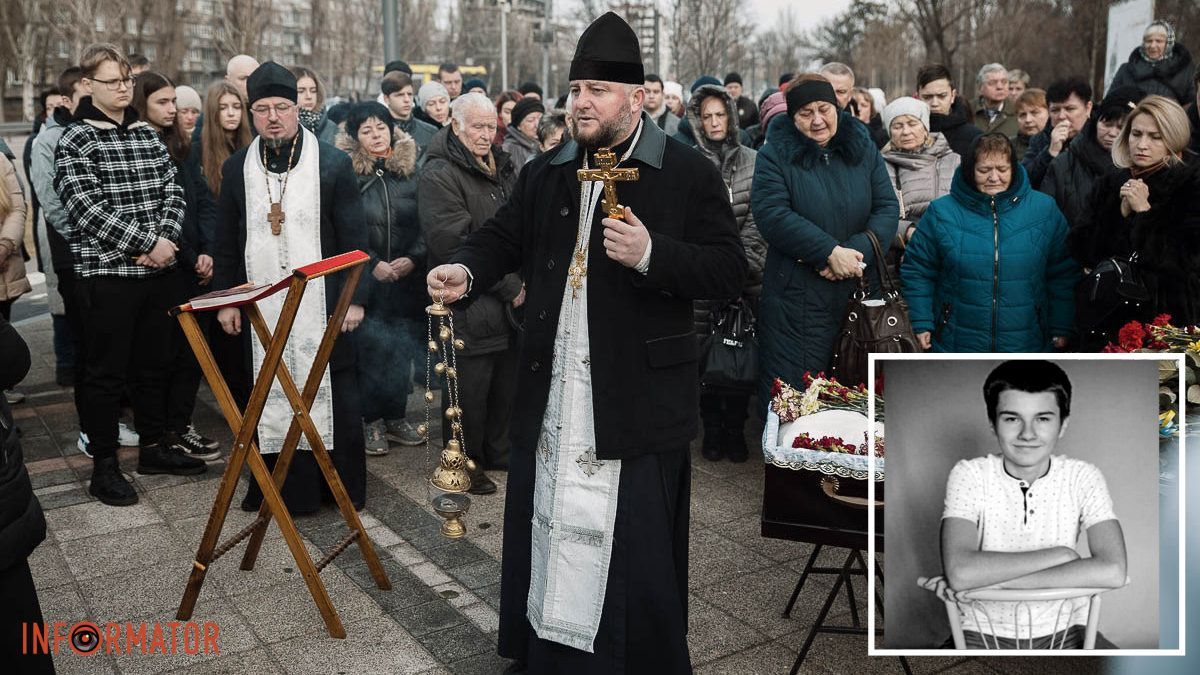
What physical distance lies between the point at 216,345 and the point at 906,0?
26.7m

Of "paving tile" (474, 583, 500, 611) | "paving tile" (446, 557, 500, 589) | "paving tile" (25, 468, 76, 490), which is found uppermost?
"paving tile" (25, 468, 76, 490)

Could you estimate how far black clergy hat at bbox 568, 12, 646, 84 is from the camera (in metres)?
3.13

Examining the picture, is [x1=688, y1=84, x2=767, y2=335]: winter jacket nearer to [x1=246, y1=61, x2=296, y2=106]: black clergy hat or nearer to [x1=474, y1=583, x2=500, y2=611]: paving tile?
[x1=474, y1=583, x2=500, y2=611]: paving tile

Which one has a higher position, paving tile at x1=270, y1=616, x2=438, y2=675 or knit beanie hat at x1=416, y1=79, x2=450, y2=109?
knit beanie hat at x1=416, y1=79, x2=450, y2=109

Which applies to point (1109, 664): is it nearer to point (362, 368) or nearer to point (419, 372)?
point (362, 368)

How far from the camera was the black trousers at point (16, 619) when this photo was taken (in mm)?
2945

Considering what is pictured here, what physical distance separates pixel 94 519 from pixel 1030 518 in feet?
14.9

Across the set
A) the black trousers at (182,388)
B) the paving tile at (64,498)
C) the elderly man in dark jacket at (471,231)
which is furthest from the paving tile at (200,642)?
the black trousers at (182,388)

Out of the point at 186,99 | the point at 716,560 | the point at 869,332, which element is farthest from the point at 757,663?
the point at 186,99

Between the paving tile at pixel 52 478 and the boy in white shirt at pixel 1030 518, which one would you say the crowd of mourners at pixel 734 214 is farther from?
the boy in white shirt at pixel 1030 518

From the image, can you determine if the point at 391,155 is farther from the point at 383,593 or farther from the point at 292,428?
the point at 383,593

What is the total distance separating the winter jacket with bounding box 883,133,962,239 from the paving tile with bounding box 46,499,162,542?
14.6 ft

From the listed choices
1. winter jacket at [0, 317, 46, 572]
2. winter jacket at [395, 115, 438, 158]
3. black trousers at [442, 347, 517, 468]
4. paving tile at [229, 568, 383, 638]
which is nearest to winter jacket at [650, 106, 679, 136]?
winter jacket at [395, 115, 438, 158]

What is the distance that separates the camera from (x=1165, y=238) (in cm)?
435
